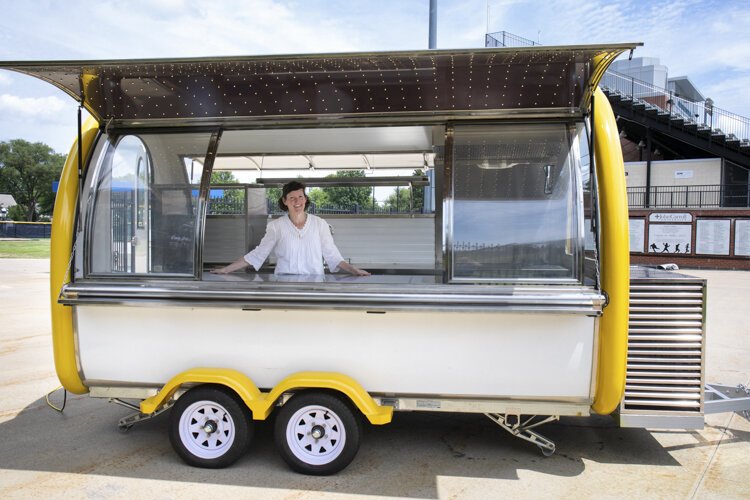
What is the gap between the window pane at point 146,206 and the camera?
3.71 m

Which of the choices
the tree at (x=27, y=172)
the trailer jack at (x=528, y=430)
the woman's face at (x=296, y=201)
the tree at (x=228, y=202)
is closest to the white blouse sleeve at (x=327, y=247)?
the woman's face at (x=296, y=201)

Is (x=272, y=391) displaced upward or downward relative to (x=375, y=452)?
upward

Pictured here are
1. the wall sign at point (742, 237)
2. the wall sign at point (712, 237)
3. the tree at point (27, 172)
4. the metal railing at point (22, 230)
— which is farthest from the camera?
the tree at point (27, 172)

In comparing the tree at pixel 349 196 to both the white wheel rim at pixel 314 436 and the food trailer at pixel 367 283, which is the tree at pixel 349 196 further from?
the white wheel rim at pixel 314 436

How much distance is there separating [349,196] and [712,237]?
744 inches

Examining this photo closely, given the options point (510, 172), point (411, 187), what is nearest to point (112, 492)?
point (510, 172)

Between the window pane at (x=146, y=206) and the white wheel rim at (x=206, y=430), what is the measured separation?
2.92 ft

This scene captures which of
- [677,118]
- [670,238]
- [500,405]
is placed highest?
[677,118]

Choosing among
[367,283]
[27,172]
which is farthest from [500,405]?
[27,172]

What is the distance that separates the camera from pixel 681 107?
77.0ft

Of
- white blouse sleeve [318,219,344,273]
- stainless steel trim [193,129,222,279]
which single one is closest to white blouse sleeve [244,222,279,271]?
white blouse sleeve [318,219,344,273]

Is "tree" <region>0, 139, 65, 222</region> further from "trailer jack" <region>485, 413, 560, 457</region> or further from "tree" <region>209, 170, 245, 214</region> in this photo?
"trailer jack" <region>485, 413, 560, 457</region>

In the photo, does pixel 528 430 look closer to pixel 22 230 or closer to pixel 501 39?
pixel 501 39

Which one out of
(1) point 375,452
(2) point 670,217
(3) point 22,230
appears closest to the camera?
(1) point 375,452
